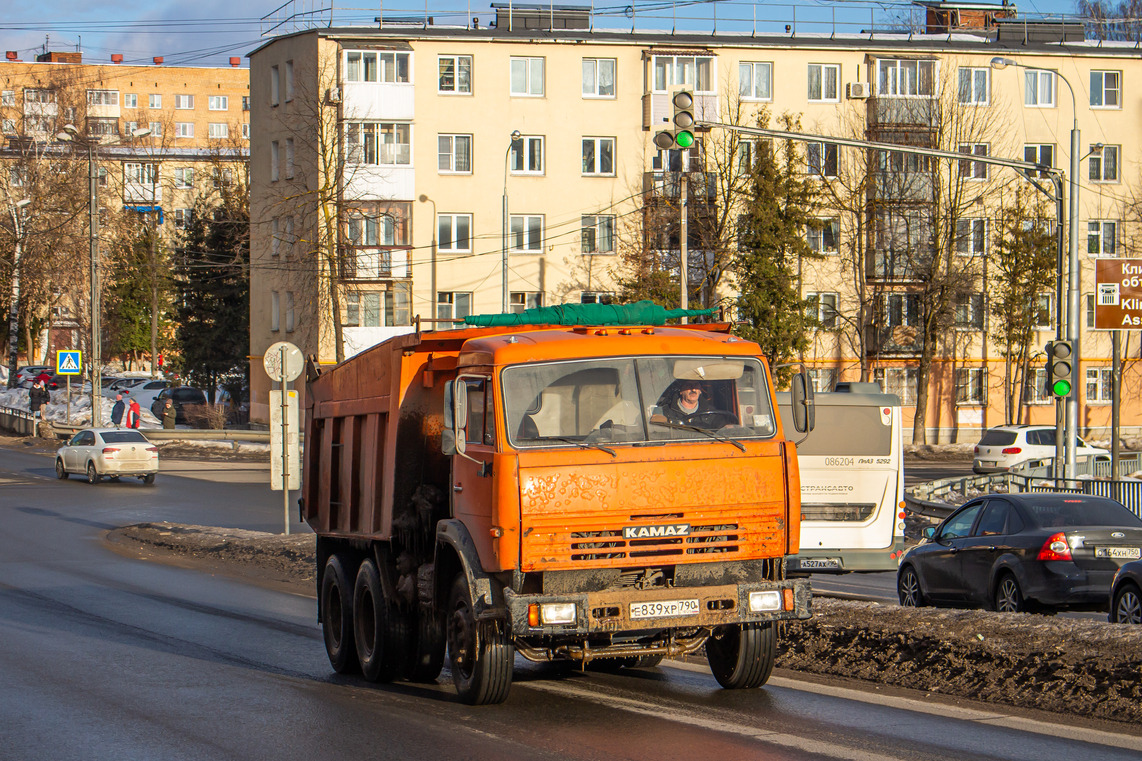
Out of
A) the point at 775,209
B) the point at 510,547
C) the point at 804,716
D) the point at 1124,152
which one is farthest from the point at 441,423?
the point at 1124,152

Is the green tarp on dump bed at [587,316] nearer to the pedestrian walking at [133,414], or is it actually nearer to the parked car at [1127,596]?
the parked car at [1127,596]

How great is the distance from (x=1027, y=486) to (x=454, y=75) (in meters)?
37.7

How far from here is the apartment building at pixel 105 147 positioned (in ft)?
233

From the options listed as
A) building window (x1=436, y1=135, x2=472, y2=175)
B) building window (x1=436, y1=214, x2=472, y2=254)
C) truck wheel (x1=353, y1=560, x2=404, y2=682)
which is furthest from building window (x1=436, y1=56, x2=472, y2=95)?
truck wheel (x1=353, y1=560, x2=404, y2=682)

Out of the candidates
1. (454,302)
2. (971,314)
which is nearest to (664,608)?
(454,302)

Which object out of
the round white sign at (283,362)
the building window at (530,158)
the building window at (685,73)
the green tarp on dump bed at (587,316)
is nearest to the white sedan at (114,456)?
the round white sign at (283,362)

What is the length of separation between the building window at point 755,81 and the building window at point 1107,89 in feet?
50.4

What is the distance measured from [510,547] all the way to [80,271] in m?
67.8

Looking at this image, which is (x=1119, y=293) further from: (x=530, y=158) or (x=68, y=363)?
(x=530, y=158)

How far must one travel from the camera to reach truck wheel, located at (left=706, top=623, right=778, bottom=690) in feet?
29.5

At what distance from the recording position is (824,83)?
58.1m

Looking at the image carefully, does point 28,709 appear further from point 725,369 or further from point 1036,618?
point 1036,618

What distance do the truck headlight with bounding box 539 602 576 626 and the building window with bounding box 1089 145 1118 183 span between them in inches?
2295

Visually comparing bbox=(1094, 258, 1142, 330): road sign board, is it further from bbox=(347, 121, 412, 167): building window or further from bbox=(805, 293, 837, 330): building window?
bbox=(347, 121, 412, 167): building window
